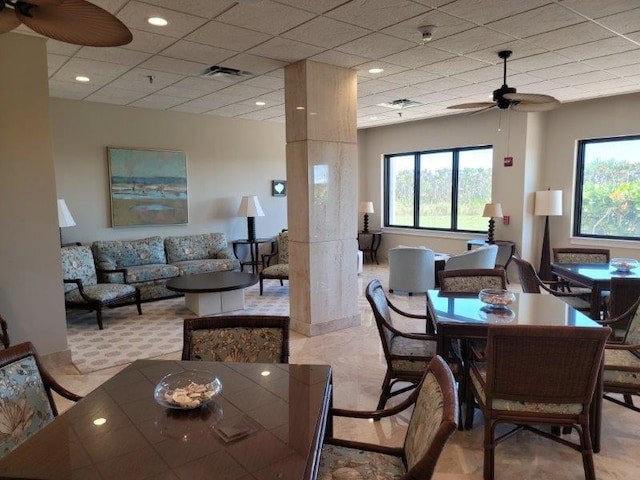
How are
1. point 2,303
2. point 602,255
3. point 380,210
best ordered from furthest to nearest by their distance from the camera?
point 380,210 → point 602,255 → point 2,303

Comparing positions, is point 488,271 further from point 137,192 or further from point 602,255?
point 137,192

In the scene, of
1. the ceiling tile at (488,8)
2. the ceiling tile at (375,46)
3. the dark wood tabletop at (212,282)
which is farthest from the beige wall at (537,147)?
the dark wood tabletop at (212,282)

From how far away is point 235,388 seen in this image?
1.71 meters

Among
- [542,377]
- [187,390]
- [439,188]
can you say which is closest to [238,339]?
[187,390]

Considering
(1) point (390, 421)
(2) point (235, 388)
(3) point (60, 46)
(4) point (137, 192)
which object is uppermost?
(3) point (60, 46)

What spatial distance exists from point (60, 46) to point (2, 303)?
2.17 meters

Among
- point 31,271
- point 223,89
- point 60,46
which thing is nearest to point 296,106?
point 223,89

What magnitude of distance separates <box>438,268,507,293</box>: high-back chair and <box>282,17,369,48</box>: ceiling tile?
6.64ft

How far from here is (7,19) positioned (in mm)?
1709

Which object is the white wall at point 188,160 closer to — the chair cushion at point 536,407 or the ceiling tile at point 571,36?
the ceiling tile at point 571,36

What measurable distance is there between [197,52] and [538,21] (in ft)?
9.14

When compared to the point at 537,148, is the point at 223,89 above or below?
above

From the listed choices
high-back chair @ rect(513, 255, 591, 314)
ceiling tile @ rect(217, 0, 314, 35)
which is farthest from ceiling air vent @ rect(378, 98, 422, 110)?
ceiling tile @ rect(217, 0, 314, 35)

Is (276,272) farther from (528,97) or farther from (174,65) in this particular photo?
(528,97)
